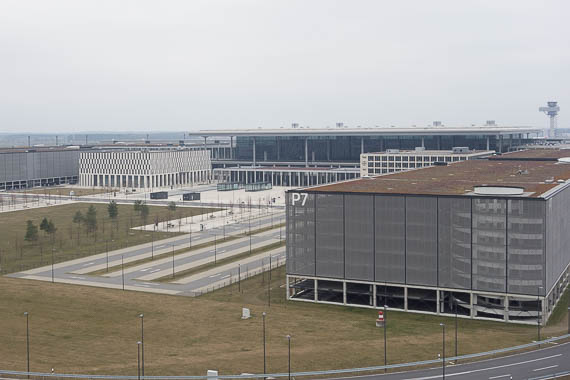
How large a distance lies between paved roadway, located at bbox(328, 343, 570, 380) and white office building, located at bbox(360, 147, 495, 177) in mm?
98387

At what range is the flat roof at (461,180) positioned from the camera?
220ft

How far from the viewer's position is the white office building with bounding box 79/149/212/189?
592ft

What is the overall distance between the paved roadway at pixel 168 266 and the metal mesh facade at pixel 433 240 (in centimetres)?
1164

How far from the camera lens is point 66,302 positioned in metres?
65.7

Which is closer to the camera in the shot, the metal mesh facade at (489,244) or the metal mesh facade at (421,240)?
the metal mesh facade at (489,244)

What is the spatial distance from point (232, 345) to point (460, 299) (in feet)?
68.5

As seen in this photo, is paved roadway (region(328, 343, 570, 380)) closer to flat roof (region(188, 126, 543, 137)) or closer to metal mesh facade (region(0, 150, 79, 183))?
flat roof (region(188, 126, 543, 137))

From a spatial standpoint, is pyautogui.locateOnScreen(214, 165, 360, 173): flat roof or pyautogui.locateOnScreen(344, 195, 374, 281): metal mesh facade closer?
pyautogui.locateOnScreen(344, 195, 374, 281): metal mesh facade

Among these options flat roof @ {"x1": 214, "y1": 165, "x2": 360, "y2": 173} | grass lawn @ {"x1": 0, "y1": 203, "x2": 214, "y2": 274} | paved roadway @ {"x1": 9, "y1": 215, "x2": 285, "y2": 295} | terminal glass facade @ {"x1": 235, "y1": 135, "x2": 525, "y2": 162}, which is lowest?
paved roadway @ {"x1": 9, "y1": 215, "x2": 285, "y2": 295}

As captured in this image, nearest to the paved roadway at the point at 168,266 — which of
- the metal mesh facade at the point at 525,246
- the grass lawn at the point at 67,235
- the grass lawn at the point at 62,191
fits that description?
the grass lawn at the point at 67,235

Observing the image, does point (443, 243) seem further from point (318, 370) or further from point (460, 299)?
point (318, 370)

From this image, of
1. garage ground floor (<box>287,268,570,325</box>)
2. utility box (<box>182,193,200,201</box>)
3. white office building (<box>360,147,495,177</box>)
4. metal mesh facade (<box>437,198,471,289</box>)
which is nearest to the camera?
garage ground floor (<box>287,268,570,325</box>)

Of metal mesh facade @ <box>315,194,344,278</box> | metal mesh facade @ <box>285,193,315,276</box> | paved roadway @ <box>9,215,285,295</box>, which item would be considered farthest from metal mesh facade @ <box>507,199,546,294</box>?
paved roadway @ <box>9,215,285,295</box>

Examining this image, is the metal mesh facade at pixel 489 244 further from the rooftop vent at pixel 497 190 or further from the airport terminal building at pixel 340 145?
the airport terminal building at pixel 340 145
